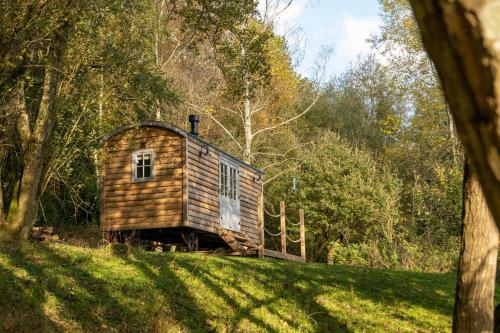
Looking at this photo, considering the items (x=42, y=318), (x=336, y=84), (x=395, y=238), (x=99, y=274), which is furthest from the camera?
(x=336, y=84)

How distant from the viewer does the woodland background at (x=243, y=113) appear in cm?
1471

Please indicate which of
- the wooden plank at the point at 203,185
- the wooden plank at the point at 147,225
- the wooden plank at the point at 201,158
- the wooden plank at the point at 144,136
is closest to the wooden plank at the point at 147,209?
the wooden plank at the point at 147,225

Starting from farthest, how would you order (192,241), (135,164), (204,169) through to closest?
(204,169)
(135,164)
(192,241)

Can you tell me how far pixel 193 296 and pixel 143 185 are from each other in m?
9.52

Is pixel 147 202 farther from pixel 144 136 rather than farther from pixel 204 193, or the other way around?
pixel 144 136

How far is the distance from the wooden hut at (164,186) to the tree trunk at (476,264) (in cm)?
1295

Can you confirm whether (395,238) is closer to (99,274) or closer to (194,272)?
(194,272)

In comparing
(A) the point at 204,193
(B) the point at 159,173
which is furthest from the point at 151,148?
(A) the point at 204,193

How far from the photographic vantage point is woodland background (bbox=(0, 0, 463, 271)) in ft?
48.3

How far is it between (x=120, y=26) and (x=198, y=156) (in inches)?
236

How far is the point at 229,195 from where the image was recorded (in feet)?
78.2

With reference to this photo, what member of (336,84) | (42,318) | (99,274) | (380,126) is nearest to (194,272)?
(99,274)

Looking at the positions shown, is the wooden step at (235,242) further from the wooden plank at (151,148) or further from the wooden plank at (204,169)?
the wooden plank at (151,148)

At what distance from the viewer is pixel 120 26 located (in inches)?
658
